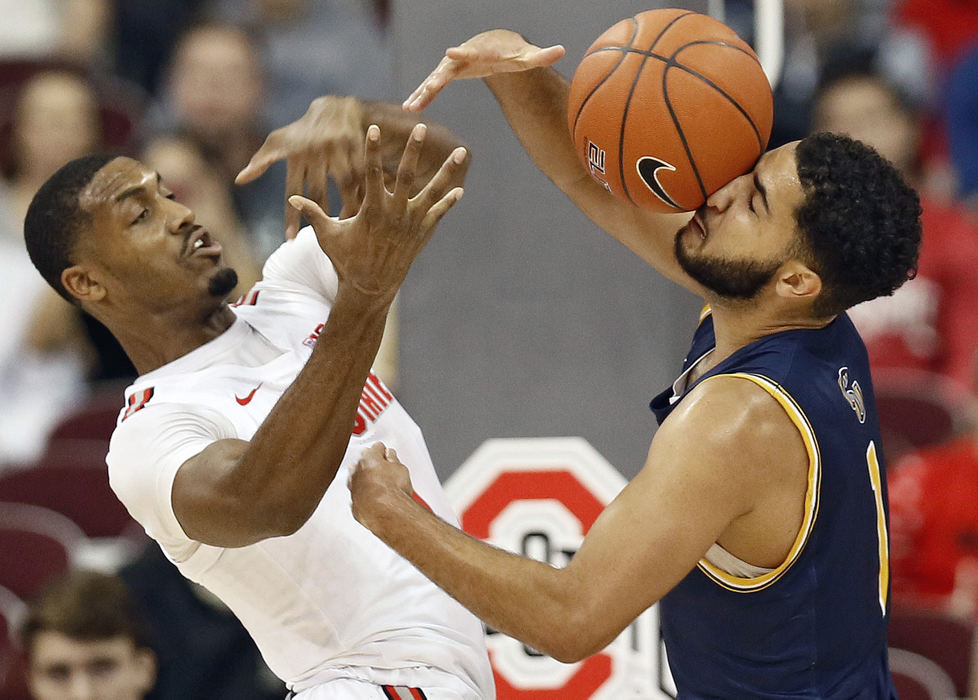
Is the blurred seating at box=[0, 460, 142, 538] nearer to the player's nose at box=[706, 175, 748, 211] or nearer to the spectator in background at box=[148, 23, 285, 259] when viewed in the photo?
the spectator in background at box=[148, 23, 285, 259]

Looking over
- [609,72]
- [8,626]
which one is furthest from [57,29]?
[609,72]

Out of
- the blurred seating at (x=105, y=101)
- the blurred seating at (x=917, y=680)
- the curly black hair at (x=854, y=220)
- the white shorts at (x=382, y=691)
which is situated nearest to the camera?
the curly black hair at (x=854, y=220)

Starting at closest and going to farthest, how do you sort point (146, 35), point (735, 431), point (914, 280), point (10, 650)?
1. point (735, 431)
2. point (10, 650)
3. point (914, 280)
4. point (146, 35)

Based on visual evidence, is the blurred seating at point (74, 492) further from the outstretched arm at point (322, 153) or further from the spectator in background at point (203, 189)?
the outstretched arm at point (322, 153)

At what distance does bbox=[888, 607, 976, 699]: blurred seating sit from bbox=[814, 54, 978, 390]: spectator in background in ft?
4.70

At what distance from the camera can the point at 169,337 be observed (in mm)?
3297

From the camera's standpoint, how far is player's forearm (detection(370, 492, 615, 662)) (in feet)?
8.53

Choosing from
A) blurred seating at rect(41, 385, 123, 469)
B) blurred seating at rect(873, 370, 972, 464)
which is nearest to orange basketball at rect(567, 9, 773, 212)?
blurred seating at rect(873, 370, 972, 464)

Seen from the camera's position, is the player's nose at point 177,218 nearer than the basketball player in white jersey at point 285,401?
No

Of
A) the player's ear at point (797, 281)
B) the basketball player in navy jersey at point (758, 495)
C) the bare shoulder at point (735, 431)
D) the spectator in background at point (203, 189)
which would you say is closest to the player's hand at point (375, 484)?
the basketball player in navy jersey at point (758, 495)

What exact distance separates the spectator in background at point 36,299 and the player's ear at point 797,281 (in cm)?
412

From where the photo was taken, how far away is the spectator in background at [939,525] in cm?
507

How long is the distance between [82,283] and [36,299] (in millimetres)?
3340

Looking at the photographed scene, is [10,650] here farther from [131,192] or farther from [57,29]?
[57,29]
